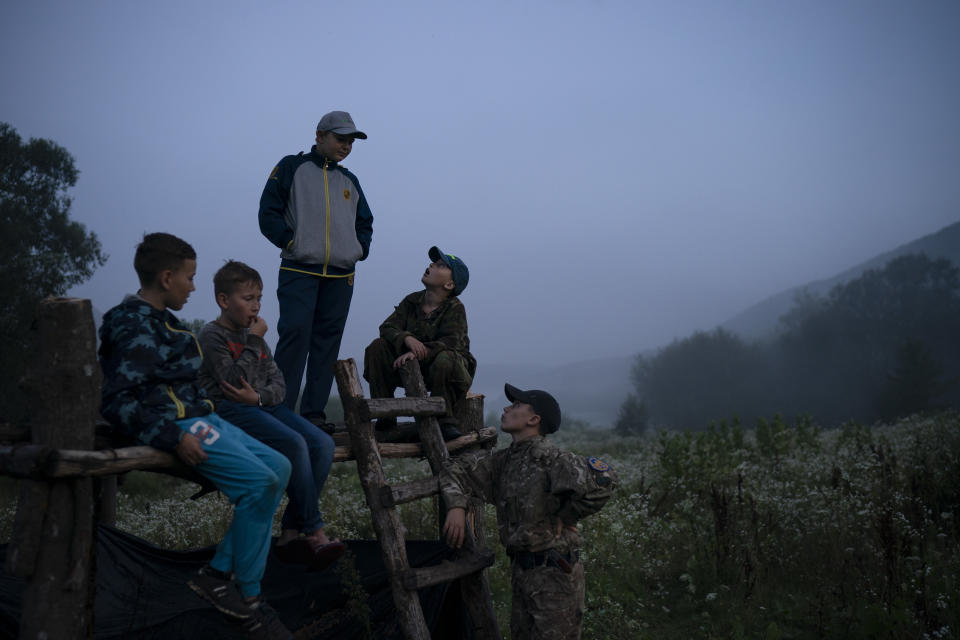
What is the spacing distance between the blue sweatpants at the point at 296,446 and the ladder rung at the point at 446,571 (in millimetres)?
778

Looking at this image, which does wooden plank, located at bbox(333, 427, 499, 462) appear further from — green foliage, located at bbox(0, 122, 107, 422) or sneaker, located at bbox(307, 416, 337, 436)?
green foliage, located at bbox(0, 122, 107, 422)

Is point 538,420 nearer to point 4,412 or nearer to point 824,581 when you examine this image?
point 824,581

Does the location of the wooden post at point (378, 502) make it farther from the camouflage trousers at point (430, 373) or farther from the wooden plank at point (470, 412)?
the wooden plank at point (470, 412)

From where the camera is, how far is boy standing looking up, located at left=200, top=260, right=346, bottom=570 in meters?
4.35

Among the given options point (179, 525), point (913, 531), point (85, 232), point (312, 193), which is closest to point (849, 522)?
point (913, 531)

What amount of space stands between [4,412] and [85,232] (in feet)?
27.4

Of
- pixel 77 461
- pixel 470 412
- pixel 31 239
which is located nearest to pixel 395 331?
pixel 470 412

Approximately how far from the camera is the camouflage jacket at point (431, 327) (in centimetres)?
584

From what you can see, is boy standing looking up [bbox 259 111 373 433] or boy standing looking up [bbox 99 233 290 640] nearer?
boy standing looking up [bbox 99 233 290 640]

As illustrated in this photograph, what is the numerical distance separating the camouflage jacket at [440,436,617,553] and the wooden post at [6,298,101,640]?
2325 mm

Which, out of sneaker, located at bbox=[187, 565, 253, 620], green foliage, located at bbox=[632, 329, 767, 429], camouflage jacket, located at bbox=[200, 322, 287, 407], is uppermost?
camouflage jacket, located at bbox=[200, 322, 287, 407]

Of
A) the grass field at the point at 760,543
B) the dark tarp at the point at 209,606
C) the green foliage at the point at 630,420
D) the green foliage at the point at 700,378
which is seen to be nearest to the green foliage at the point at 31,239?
the grass field at the point at 760,543

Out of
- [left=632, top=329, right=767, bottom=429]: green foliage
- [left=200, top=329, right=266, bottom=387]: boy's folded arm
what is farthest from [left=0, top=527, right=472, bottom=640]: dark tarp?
[left=632, top=329, right=767, bottom=429]: green foliage

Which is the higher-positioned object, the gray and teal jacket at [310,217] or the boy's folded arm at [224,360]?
the gray and teal jacket at [310,217]
